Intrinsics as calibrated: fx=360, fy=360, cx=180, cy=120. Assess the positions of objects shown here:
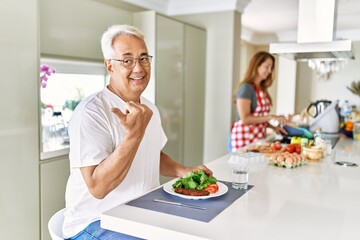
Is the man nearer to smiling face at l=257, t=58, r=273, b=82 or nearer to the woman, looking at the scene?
the woman

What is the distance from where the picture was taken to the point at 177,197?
1.31 m

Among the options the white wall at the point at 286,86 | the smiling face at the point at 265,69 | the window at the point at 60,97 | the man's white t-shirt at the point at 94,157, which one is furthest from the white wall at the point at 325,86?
the man's white t-shirt at the point at 94,157

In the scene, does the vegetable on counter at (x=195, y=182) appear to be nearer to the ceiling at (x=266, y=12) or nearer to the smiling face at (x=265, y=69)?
the smiling face at (x=265, y=69)

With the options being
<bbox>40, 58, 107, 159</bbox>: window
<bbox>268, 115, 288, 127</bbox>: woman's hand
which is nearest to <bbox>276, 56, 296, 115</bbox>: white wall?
<bbox>268, 115, 288, 127</bbox>: woman's hand

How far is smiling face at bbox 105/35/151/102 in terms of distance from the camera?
1413 millimetres

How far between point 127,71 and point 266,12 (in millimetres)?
3835

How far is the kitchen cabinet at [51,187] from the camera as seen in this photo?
2137 millimetres

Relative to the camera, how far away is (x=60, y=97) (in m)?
2.56

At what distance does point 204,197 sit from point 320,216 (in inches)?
15.2

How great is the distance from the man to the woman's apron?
1457mm

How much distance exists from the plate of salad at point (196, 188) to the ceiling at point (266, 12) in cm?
184

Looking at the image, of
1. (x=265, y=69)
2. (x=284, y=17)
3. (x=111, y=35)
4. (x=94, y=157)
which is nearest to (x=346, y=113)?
(x=265, y=69)

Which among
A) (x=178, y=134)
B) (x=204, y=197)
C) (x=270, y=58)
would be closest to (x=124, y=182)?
(x=204, y=197)

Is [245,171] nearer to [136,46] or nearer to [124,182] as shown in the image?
[124,182]
